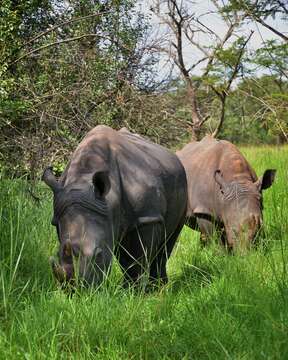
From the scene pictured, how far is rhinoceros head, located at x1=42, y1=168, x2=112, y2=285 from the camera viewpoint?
12.5 feet

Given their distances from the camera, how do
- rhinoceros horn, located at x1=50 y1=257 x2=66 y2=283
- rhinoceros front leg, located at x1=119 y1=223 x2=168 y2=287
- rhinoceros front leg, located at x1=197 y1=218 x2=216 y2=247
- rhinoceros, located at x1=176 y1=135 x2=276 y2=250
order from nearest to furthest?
rhinoceros horn, located at x1=50 y1=257 x2=66 y2=283
rhinoceros front leg, located at x1=119 y1=223 x2=168 y2=287
rhinoceros, located at x1=176 y1=135 x2=276 y2=250
rhinoceros front leg, located at x1=197 y1=218 x2=216 y2=247

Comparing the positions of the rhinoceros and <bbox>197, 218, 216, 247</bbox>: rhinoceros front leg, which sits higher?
the rhinoceros

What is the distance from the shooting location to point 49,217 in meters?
5.40

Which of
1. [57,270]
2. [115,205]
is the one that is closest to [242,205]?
[115,205]

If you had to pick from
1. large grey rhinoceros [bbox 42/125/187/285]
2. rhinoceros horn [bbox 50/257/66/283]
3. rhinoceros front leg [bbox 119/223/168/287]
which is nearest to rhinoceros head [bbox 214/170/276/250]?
large grey rhinoceros [bbox 42/125/187/285]

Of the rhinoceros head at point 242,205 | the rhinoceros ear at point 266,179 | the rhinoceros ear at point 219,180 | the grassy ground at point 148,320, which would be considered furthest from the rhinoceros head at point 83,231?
the rhinoceros ear at point 219,180

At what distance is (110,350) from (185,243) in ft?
14.7

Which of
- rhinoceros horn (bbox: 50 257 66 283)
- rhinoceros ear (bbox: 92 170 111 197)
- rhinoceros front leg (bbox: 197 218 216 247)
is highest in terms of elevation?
rhinoceros ear (bbox: 92 170 111 197)

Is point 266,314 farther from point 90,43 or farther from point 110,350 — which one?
point 90,43

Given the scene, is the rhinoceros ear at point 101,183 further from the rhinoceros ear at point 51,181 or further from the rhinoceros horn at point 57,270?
the rhinoceros horn at point 57,270

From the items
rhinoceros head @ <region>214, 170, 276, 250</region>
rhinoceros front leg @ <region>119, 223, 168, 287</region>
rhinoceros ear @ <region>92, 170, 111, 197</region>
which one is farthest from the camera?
rhinoceros head @ <region>214, 170, 276, 250</region>

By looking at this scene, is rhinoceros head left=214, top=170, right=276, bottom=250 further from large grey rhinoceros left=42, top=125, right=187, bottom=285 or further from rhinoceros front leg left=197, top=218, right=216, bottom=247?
large grey rhinoceros left=42, top=125, right=187, bottom=285

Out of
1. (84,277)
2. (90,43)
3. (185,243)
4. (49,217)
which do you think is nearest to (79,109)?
(90,43)

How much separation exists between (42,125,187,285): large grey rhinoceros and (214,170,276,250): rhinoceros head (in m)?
0.84
